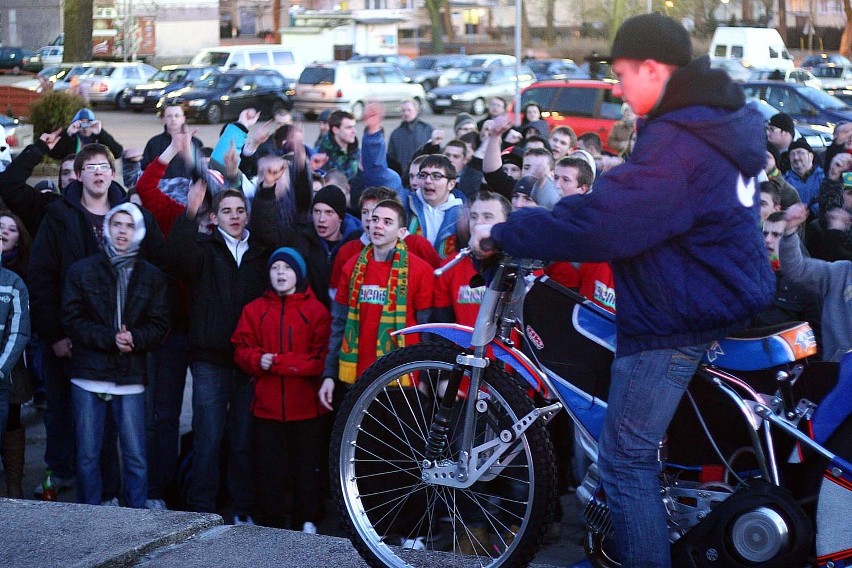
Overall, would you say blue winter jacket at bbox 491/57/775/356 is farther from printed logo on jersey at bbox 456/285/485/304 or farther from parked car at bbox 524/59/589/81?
parked car at bbox 524/59/589/81

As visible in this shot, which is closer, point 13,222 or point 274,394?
point 274,394

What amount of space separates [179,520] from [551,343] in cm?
189

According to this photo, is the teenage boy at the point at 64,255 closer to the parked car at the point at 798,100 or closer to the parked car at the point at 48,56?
the parked car at the point at 798,100

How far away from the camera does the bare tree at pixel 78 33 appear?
3609 cm

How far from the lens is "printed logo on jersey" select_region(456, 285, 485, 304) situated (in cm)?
599

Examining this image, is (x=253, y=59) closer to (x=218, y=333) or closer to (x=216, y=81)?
(x=216, y=81)

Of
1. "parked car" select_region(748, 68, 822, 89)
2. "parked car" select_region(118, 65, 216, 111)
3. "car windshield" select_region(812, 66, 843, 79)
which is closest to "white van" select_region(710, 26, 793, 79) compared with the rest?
"car windshield" select_region(812, 66, 843, 79)

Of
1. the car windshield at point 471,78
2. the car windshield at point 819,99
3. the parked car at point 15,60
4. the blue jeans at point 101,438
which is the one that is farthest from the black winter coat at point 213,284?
the parked car at point 15,60

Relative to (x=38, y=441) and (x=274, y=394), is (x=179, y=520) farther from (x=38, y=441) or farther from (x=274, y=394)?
(x=38, y=441)

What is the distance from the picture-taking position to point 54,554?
443 cm

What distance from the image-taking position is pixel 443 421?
4.02 meters

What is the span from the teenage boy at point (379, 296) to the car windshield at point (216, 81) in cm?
2997

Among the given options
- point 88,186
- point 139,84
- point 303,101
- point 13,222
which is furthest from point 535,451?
point 139,84

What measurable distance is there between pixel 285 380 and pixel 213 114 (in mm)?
28961
